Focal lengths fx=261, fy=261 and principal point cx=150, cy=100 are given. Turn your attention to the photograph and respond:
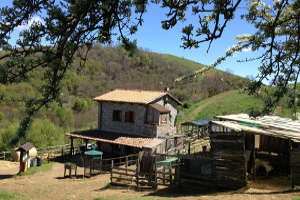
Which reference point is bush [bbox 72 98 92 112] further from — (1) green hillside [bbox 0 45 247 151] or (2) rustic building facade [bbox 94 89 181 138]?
(2) rustic building facade [bbox 94 89 181 138]

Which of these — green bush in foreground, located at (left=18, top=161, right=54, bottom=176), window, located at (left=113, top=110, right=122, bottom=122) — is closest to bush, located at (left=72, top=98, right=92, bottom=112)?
window, located at (left=113, top=110, right=122, bottom=122)

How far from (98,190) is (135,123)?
973 cm

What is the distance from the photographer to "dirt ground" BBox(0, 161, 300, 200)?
39.9ft

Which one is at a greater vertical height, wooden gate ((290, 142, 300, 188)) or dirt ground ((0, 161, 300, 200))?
wooden gate ((290, 142, 300, 188))

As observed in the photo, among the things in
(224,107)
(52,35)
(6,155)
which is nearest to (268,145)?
(52,35)

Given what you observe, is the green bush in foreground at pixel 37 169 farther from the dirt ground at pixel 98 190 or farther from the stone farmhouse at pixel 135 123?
the stone farmhouse at pixel 135 123

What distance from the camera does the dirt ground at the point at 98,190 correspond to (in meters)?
12.2

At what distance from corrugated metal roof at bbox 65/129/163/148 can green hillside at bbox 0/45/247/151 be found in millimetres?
4942

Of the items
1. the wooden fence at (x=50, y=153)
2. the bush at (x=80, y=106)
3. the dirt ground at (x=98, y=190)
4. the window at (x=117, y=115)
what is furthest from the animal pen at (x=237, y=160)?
the bush at (x=80, y=106)

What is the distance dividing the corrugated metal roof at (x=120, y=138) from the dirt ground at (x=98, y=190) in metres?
3.36

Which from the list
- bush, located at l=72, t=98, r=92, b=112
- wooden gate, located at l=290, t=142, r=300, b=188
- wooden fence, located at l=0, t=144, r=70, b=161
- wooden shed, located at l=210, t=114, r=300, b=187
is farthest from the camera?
bush, located at l=72, t=98, r=92, b=112

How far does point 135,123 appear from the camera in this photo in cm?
2505

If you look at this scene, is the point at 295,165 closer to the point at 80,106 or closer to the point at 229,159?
the point at 229,159

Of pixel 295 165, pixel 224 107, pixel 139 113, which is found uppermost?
pixel 224 107
